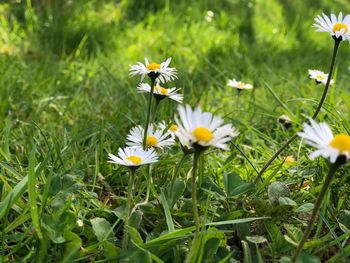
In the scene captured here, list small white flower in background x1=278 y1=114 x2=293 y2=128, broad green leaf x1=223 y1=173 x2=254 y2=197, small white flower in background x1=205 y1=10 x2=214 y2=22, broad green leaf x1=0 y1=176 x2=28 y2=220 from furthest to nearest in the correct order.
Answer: small white flower in background x1=205 y1=10 x2=214 y2=22, small white flower in background x1=278 y1=114 x2=293 y2=128, broad green leaf x1=223 y1=173 x2=254 y2=197, broad green leaf x1=0 y1=176 x2=28 y2=220

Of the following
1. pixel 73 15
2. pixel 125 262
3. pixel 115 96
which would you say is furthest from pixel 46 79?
pixel 125 262

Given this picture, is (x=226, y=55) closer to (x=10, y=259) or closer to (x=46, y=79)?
(x=46, y=79)

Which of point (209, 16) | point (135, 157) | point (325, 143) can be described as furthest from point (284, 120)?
point (209, 16)

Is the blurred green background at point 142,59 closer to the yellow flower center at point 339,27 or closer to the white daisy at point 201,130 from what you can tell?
the yellow flower center at point 339,27

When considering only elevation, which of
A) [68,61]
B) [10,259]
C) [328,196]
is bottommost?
[68,61]

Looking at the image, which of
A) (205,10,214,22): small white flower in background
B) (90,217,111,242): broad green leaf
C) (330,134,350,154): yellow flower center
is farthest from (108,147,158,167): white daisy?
(205,10,214,22): small white flower in background

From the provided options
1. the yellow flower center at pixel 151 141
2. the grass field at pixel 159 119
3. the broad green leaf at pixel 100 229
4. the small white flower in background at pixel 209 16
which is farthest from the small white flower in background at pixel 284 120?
the small white flower in background at pixel 209 16

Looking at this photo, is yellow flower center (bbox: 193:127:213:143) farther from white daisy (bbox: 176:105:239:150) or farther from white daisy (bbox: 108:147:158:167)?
white daisy (bbox: 108:147:158:167)

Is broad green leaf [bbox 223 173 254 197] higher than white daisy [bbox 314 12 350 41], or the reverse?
white daisy [bbox 314 12 350 41]
